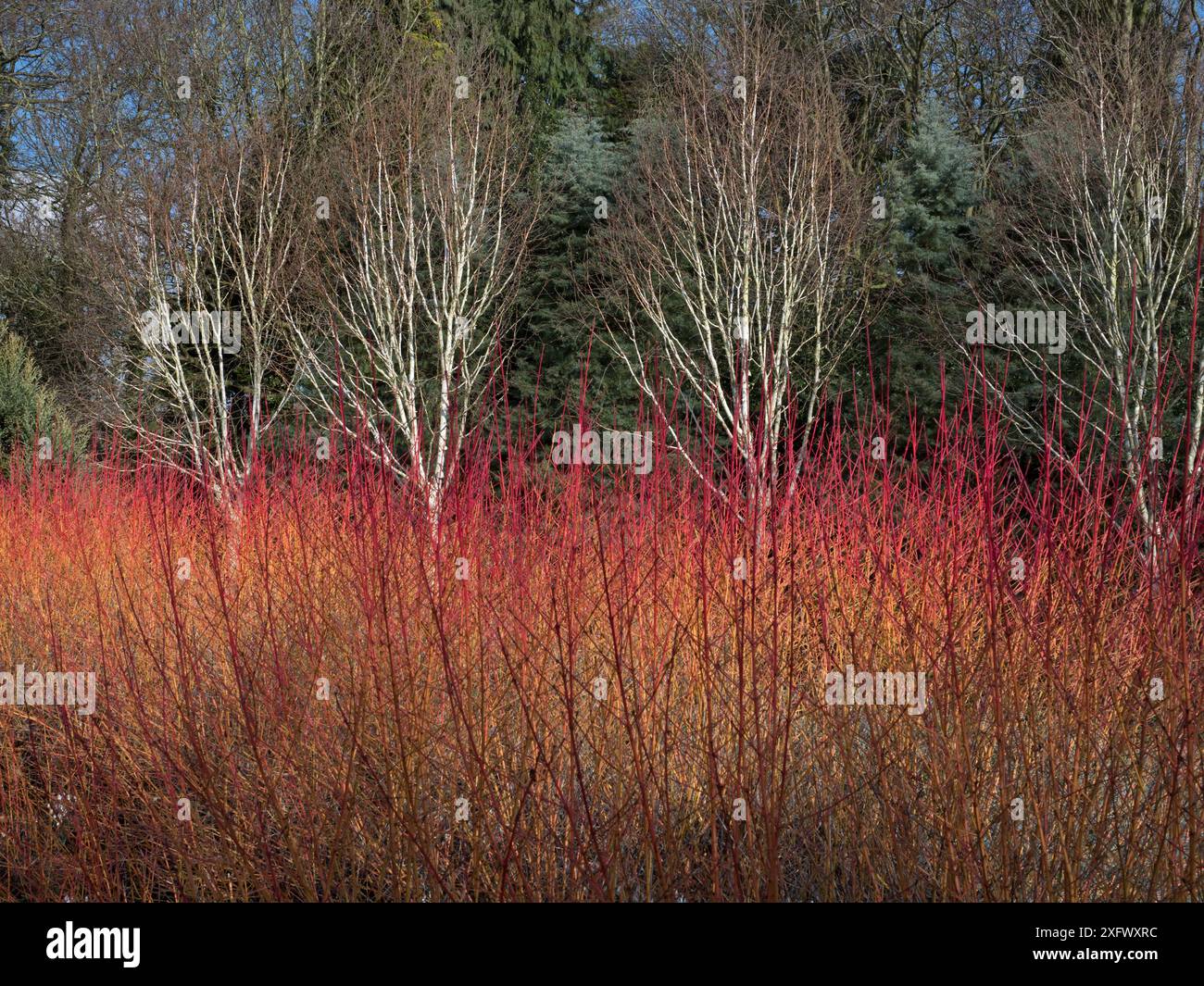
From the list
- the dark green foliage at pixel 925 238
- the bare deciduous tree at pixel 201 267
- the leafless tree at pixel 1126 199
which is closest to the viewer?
the leafless tree at pixel 1126 199

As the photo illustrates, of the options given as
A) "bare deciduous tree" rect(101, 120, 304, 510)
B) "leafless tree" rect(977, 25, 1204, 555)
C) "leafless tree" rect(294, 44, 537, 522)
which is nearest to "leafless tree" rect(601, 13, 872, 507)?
"leafless tree" rect(294, 44, 537, 522)

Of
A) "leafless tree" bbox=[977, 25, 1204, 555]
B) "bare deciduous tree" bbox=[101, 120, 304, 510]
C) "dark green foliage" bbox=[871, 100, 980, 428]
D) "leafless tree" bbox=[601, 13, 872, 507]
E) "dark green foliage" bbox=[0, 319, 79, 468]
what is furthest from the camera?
"dark green foliage" bbox=[871, 100, 980, 428]

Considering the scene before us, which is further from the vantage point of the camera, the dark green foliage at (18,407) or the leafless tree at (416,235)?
the dark green foliage at (18,407)

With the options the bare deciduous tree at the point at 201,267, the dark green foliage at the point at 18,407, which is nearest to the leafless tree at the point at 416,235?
the bare deciduous tree at the point at 201,267

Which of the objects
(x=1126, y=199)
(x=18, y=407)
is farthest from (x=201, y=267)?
(x=1126, y=199)

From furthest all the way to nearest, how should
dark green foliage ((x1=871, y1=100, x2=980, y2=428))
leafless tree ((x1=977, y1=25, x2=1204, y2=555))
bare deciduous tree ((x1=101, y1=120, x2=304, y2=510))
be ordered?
dark green foliage ((x1=871, y1=100, x2=980, y2=428)), bare deciduous tree ((x1=101, y1=120, x2=304, y2=510)), leafless tree ((x1=977, y1=25, x2=1204, y2=555))

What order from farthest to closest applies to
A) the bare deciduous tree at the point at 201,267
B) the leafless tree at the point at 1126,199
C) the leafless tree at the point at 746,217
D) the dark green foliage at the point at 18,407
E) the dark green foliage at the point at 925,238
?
1. the dark green foliage at the point at 925,238
2. the dark green foliage at the point at 18,407
3. the bare deciduous tree at the point at 201,267
4. the leafless tree at the point at 746,217
5. the leafless tree at the point at 1126,199

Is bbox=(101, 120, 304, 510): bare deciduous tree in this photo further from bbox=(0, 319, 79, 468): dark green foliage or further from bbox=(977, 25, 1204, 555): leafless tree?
bbox=(977, 25, 1204, 555): leafless tree

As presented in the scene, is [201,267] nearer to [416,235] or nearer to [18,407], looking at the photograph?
[416,235]

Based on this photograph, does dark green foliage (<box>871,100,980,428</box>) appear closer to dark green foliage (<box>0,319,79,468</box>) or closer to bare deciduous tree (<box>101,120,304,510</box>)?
bare deciduous tree (<box>101,120,304,510</box>)

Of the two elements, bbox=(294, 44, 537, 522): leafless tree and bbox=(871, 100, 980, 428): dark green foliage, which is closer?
bbox=(294, 44, 537, 522): leafless tree

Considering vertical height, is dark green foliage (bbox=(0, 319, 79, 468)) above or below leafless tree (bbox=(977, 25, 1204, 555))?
below

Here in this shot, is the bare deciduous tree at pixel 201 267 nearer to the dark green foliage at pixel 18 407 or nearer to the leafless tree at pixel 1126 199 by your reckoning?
the dark green foliage at pixel 18 407
